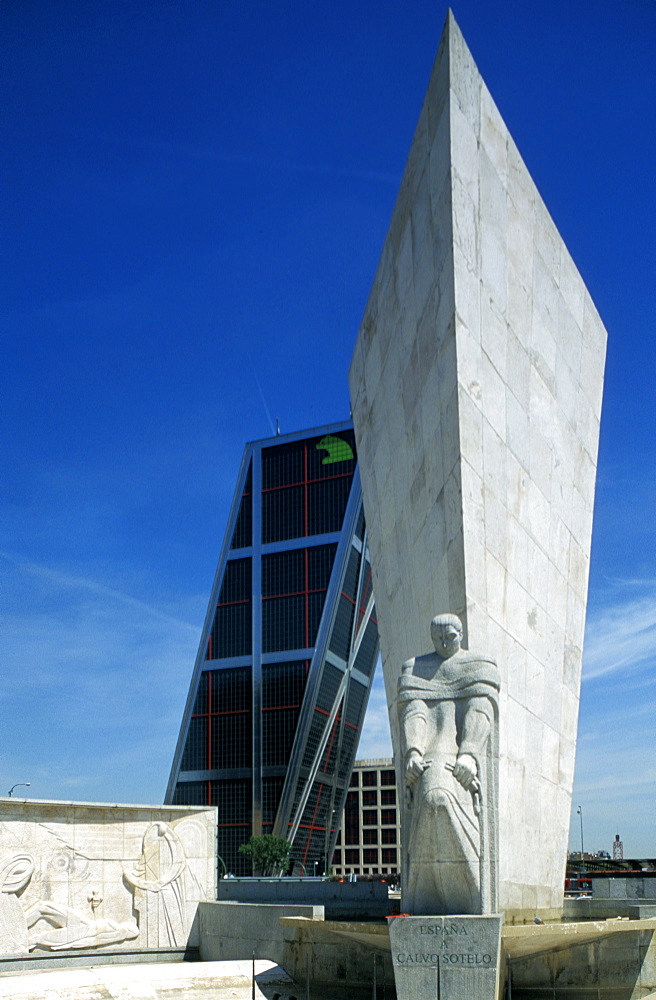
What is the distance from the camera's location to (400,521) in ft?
42.5

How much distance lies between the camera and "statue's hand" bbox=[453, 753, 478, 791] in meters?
A: 7.81

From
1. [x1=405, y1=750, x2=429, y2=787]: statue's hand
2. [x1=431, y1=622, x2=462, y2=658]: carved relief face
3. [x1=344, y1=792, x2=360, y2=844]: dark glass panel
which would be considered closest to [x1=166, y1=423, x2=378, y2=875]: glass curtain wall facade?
[x1=344, y1=792, x2=360, y2=844]: dark glass panel

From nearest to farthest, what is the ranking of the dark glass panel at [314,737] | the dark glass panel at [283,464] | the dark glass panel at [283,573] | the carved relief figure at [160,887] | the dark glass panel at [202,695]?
the carved relief figure at [160,887] → the dark glass panel at [314,737] → the dark glass panel at [283,573] → the dark glass panel at [202,695] → the dark glass panel at [283,464]

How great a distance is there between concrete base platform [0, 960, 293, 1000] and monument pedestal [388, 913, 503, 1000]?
290cm

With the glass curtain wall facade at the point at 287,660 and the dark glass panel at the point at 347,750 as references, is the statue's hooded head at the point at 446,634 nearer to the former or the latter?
the glass curtain wall facade at the point at 287,660

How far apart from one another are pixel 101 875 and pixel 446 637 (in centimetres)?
772

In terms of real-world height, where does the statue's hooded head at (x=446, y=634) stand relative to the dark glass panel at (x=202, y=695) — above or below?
below

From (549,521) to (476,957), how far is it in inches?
245

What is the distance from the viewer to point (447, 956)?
7559mm

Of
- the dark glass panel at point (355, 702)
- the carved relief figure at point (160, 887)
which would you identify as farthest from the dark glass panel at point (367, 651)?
the carved relief figure at point (160, 887)

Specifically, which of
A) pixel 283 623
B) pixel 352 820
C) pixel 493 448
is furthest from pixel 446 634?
pixel 352 820

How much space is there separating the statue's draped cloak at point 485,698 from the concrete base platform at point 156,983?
3.47m

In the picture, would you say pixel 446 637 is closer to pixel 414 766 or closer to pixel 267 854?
pixel 414 766

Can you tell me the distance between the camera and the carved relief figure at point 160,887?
13.5m
